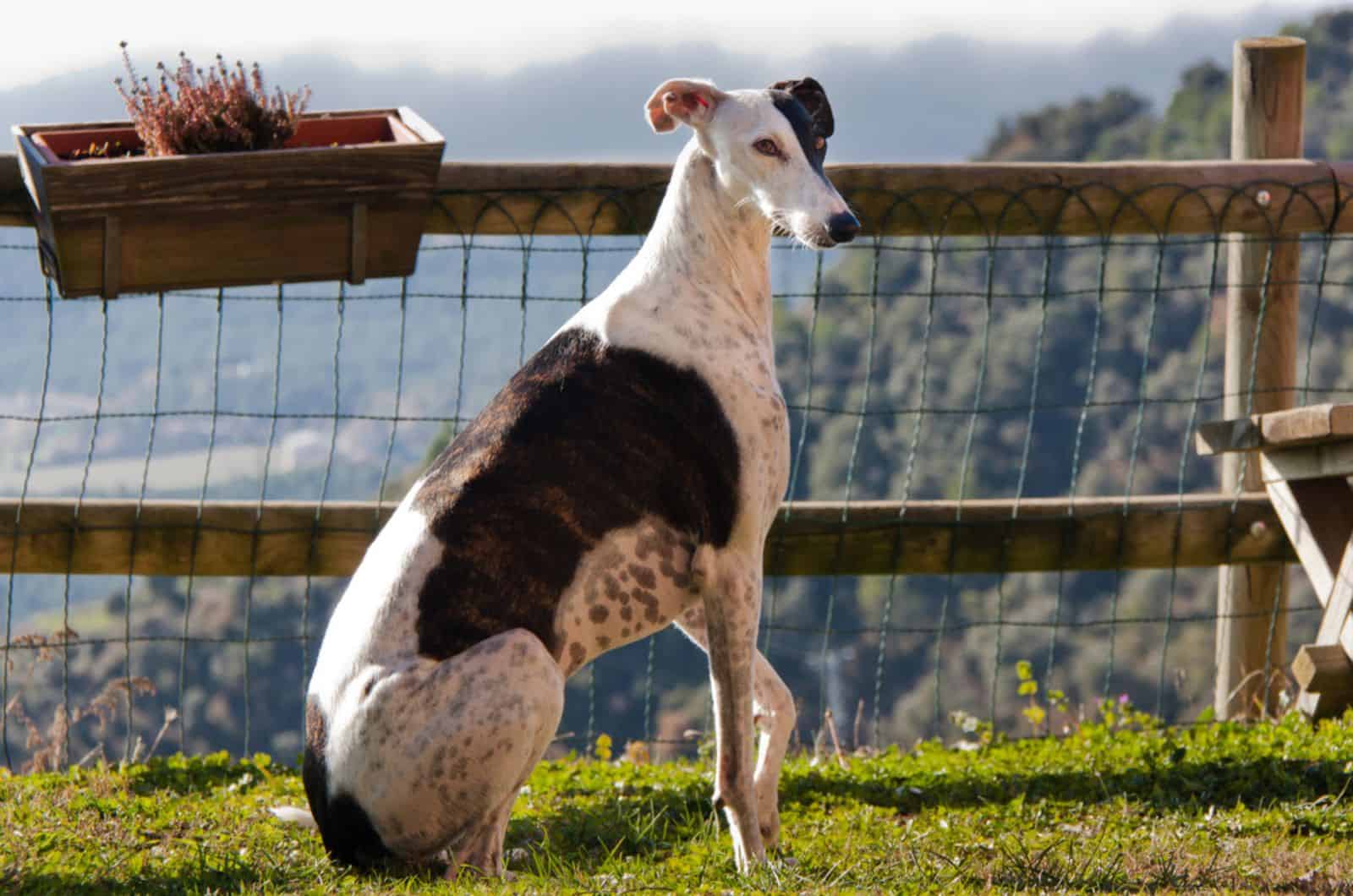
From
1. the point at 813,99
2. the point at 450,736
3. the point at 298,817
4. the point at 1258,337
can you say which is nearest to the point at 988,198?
the point at 1258,337

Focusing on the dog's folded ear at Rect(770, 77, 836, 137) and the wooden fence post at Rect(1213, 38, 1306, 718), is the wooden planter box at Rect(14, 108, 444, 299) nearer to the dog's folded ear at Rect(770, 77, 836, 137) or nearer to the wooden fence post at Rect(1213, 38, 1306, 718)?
the dog's folded ear at Rect(770, 77, 836, 137)

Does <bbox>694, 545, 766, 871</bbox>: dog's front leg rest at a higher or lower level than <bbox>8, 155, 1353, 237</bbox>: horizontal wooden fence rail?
lower

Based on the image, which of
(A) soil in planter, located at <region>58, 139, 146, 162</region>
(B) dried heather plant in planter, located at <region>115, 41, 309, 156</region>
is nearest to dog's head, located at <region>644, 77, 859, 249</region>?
(B) dried heather plant in planter, located at <region>115, 41, 309, 156</region>

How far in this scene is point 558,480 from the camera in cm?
384

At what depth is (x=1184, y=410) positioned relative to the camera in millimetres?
43906

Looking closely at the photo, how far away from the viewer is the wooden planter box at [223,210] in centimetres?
445

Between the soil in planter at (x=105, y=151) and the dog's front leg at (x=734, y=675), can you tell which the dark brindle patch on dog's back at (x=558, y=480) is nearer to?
the dog's front leg at (x=734, y=675)

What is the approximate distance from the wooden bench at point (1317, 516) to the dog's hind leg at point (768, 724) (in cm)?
184

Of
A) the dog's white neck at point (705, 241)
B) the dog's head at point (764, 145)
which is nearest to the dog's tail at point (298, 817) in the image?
the dog's white neck at point (705, 241)

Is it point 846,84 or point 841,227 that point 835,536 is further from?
point 846,84

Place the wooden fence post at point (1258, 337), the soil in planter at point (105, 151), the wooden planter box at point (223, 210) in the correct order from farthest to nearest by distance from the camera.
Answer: the wooden fence post at point (1258, 337)
the soil in planter at point (105, 151)
the wooden planter box at point (223, 210)

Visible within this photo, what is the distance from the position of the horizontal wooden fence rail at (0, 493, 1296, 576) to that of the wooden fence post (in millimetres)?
266

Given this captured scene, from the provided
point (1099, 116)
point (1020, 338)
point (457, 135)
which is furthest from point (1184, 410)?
point (457, 135)

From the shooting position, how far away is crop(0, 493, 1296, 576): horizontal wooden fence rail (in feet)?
16.4
